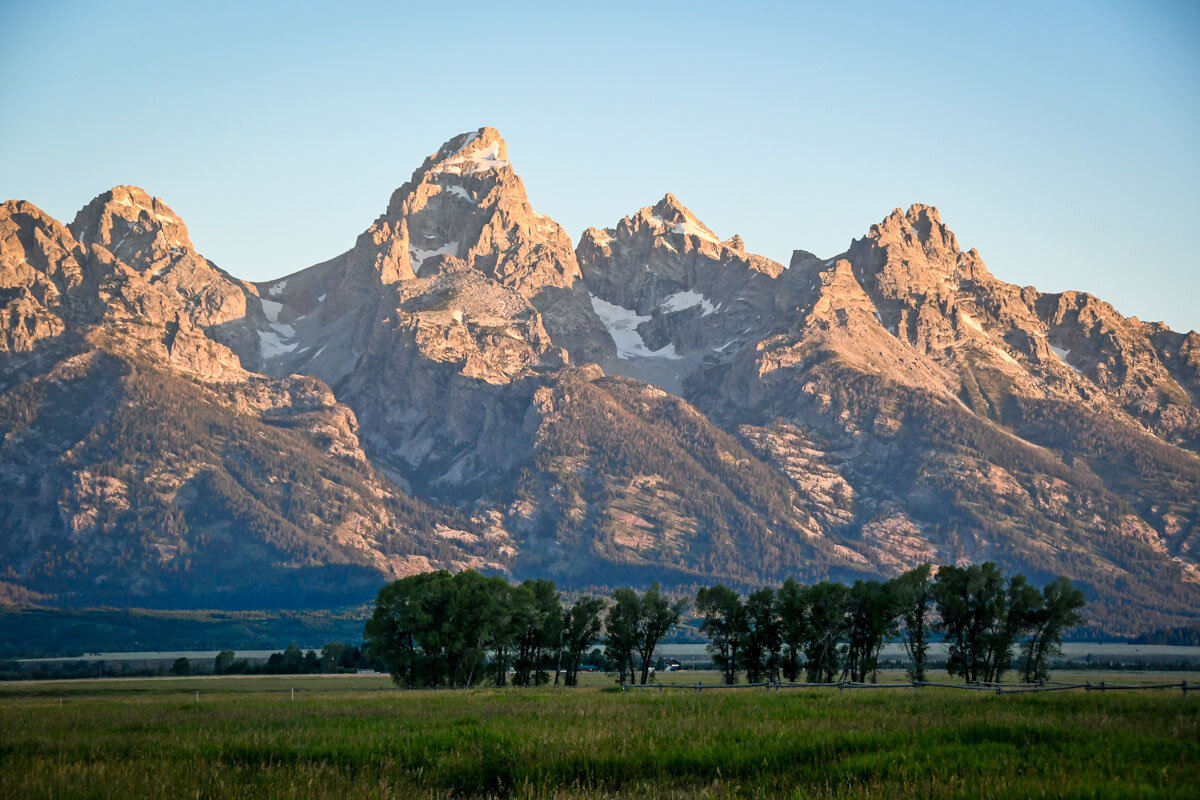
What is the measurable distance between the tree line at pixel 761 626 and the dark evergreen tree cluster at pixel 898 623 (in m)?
0.15

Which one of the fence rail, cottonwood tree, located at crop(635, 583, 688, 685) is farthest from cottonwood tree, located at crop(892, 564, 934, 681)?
the fence rail

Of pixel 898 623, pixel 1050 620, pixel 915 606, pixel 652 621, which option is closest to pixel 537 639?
pixel 652 621

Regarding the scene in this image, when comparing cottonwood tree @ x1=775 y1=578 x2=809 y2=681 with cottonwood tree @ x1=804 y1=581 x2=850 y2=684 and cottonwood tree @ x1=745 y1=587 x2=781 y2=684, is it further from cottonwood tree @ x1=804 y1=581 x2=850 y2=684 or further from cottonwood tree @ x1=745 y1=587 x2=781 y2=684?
cottonwood tree @ x1=745 y1=587 x2=781 y2=684

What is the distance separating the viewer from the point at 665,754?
1218 inches

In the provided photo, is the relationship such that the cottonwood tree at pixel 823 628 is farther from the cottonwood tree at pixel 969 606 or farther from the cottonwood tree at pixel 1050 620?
the cottonwood tree at pixel 1050 620

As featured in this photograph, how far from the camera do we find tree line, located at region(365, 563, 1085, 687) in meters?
120

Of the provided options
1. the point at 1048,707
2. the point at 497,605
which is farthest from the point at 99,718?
the point at 497,605

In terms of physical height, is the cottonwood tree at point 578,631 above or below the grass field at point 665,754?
below

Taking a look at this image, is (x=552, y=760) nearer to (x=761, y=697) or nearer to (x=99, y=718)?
Result: (x=761, y=697)

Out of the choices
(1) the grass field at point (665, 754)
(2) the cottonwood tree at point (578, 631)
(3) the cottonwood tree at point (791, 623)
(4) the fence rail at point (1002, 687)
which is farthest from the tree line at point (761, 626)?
(1) the grass field at point (665, 754)

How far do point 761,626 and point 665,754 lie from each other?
10059cm

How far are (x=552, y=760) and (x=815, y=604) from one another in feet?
327

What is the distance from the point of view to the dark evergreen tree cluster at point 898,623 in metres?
123

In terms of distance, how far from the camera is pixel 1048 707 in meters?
40.8
